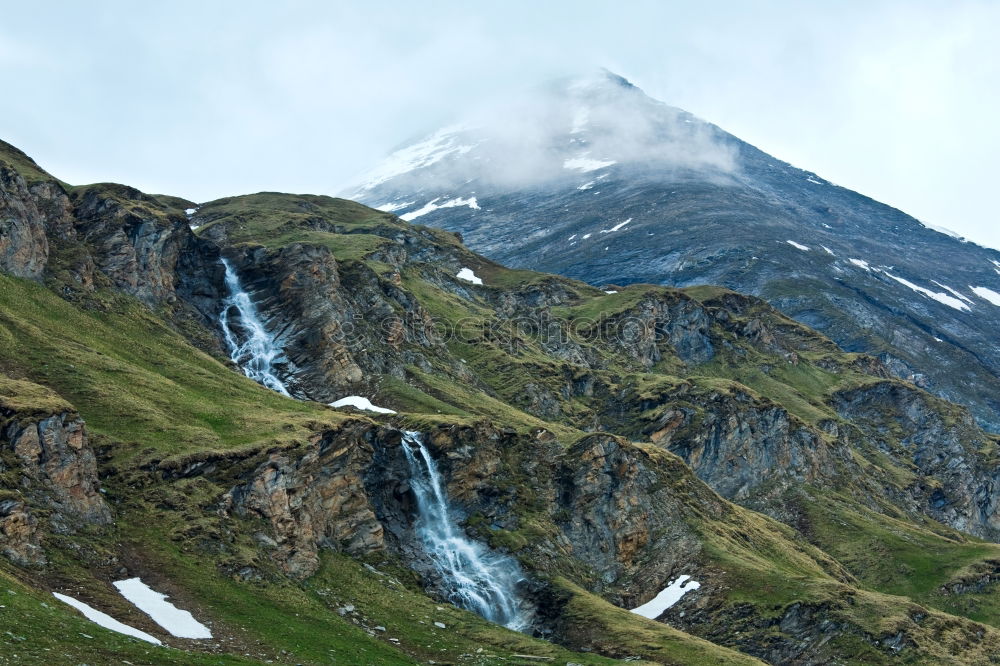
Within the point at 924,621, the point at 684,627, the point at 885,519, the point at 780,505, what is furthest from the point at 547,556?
the point at 885,519

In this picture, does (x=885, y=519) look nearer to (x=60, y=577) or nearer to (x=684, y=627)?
(x=684, y=627)

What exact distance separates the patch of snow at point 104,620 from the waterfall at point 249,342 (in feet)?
284

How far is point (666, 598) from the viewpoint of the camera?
131 meters

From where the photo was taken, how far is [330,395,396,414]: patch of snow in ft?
508

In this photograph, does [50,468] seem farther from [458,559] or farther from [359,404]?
[359,404]

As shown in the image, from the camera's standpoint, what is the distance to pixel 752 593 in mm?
127438

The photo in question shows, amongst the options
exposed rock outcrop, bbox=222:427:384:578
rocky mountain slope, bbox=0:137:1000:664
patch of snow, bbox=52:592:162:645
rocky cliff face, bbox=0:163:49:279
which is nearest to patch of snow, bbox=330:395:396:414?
rocky mountain slope, bbox=0:137:1000:664

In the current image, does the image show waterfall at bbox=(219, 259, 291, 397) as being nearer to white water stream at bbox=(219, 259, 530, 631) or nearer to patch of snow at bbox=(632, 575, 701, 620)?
white water stream at bbox=(219, 259, 530, 631)

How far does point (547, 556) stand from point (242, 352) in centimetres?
6715

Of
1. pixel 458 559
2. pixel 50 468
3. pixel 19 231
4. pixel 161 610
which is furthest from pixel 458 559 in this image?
pixel 19 231

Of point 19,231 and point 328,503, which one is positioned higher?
point 19,231

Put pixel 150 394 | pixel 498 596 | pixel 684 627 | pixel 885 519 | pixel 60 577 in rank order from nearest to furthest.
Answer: pixel 60 577
pixel 150 394
pixel 498 596
pixel 684 627
pixel 885 519

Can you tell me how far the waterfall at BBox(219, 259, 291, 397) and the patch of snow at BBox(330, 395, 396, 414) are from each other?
8.26 m

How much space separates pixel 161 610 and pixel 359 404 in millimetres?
83405
